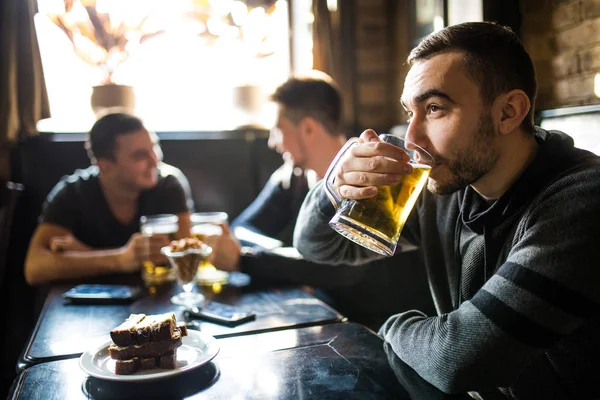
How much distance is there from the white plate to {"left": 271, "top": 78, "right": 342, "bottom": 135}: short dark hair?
5.30ft

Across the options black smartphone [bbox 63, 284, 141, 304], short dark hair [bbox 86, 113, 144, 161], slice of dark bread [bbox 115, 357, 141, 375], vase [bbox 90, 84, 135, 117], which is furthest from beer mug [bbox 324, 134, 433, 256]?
vase [bbox 90, 84, 135, 117]

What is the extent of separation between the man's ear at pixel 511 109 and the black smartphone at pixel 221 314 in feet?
2.47

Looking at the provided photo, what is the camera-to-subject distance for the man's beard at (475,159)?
111cm

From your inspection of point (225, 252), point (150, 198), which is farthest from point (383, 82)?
point (225, 252)

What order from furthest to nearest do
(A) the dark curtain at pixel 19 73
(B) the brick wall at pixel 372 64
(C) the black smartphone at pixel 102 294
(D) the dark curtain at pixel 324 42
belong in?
1. (B) the brick wall at pixel 372 64
2. (D) the dark curtain at pixel 324 42
3. (A) the dark curtain at pixel 19 73
4. (C) the black smartphone at pixel 102 294

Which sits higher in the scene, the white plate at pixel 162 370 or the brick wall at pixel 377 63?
the brick wall at pixel 377 63

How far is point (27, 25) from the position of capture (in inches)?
112

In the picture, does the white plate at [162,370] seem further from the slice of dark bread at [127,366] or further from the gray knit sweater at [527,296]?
the gray knit sweater at [527,296]

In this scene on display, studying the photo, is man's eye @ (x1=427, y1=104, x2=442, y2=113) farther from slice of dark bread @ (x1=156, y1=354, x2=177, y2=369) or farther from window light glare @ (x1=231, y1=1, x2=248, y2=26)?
window light glare @ (x1=231, y1=1, x2=248, y2=26)

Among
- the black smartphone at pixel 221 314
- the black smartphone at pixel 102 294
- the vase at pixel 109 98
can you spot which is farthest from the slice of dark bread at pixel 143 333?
the vase at pixel 109 98

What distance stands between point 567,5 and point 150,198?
75.5 inches

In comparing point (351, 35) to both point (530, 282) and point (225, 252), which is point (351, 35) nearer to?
point (225, 252)

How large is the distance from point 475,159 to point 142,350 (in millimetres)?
787

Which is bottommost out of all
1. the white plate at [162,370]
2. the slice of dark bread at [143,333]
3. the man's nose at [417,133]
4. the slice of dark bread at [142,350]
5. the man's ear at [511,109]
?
the white plate at [162,370]
